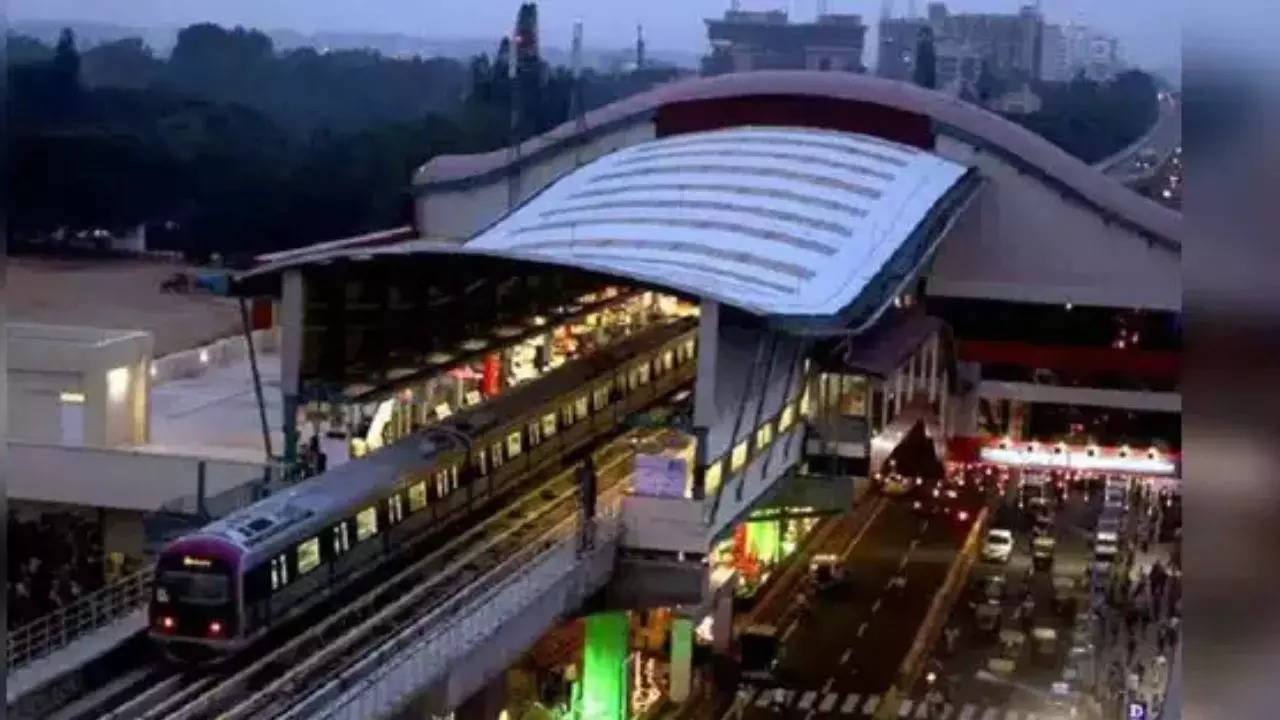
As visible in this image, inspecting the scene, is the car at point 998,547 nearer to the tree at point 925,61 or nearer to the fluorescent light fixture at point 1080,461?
the fluorescent light fixture at point 1080,461

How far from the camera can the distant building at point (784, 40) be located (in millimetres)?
25234

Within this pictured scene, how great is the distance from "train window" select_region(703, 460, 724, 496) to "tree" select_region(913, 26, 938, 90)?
15.7m

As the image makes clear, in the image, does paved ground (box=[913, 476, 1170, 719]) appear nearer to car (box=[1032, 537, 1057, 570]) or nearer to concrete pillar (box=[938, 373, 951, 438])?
car (box=[1032, 537, 1057, 570])

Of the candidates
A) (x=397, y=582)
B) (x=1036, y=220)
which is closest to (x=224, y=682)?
(x=397, y=582)

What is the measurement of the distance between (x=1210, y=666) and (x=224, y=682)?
3.62 m

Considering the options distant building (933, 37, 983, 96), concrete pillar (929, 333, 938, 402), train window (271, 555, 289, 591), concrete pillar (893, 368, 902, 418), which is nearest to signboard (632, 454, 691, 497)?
train window (271, 555, 289, 591)

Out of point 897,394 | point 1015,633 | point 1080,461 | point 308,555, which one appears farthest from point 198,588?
point 1080,461

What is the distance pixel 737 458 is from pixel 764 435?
17.0 inches

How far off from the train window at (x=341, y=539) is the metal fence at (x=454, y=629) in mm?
384

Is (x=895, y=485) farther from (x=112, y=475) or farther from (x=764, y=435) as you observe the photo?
(x=112, y=475)

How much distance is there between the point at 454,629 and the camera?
4.21m

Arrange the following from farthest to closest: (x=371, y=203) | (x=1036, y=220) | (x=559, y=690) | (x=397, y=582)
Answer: (x=371, y=203) < (x=1036, y=220) < (x=559, y=690) < (x=397, y=582)

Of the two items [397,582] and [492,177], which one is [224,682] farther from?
[492,177]

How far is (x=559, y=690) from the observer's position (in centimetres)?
572
